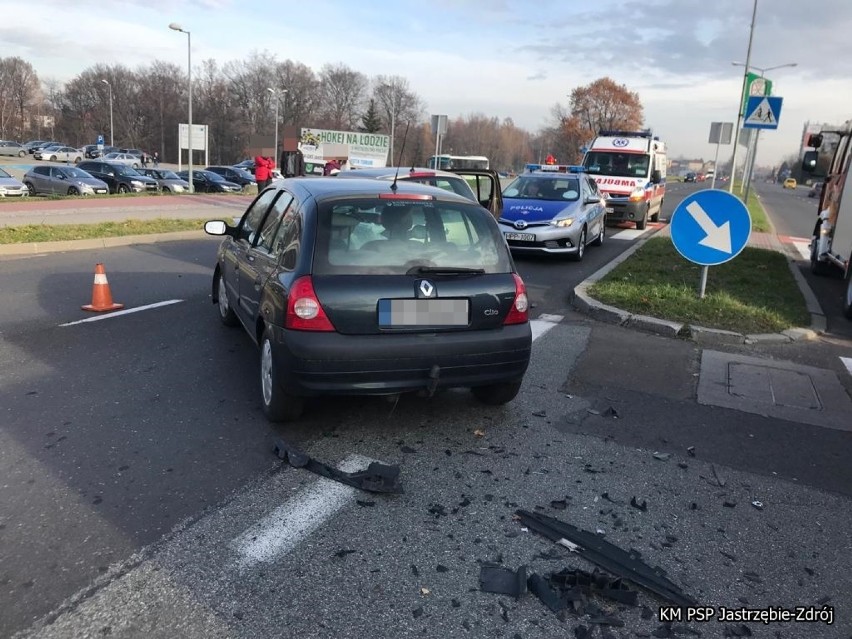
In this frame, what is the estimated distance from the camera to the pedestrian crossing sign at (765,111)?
12.5 m

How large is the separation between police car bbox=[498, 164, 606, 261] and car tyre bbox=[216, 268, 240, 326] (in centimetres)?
656

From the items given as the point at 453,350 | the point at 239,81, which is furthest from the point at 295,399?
the point at 239,81

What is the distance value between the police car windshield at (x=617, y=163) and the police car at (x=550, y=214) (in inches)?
270

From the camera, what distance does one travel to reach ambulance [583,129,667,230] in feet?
65.1

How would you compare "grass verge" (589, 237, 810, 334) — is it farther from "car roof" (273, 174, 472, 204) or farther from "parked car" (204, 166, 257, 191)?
"parked car" (204, 166, 257, 191)

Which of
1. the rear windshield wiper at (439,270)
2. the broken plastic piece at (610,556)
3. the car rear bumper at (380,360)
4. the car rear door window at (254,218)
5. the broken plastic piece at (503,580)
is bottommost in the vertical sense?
the broken plastic piece at (503,580)

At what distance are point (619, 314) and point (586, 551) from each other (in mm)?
5001

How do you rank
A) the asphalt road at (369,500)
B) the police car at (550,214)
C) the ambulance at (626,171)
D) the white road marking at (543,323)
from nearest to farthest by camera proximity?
the asphalt road at (369,500) → the white road marking at (543,323) → the police car at (550,214) → the ambulance at (626,171)

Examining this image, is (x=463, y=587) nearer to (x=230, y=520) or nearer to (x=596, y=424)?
(x=230, y=520)

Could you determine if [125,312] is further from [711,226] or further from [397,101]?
[397,101]

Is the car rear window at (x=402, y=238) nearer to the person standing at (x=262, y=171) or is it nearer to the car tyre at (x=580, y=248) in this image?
the car tyre at (x=580, y=248)

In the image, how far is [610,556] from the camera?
304 cm

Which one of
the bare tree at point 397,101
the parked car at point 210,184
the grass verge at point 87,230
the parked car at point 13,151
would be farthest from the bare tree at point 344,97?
the grass verge at point 87,230

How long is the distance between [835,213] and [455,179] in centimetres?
616
